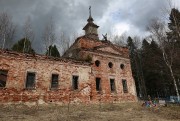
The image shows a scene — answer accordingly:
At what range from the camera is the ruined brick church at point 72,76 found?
14.1 m

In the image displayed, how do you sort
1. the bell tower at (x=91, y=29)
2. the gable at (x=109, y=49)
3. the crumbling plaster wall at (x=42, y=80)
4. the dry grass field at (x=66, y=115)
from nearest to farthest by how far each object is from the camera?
the dry grass field at (x=66, y=115) → the crumbling plaster wall at (x=42, y=80) → the gable at (x=109, y=49) → the bell tower at (x=91, y=29)

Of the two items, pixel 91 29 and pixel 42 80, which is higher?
pixel 91 29

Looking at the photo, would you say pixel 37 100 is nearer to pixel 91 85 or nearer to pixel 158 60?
pixel 91 85

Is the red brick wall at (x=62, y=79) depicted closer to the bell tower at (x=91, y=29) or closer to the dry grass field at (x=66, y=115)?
the dry grass field at (x=66, y=115)

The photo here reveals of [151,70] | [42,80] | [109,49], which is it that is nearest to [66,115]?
[42,80]

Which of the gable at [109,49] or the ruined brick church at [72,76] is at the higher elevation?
the gable at [109,49]

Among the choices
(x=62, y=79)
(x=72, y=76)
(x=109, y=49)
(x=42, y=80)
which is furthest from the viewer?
(x=109, y=49)

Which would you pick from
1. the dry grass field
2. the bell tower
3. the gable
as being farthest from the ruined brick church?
the bell tower

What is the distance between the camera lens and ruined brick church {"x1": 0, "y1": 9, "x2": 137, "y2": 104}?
46.2ft

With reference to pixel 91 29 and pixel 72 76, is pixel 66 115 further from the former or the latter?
pixel 91 29

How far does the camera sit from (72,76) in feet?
56.0

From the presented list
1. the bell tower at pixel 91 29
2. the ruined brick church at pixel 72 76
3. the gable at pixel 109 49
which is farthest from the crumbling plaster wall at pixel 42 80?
the bell tower at pixel 91 29

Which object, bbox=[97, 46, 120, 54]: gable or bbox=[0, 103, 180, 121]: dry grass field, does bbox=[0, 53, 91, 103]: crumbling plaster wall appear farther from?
bbox=[97, 46, 120, 54]: gable

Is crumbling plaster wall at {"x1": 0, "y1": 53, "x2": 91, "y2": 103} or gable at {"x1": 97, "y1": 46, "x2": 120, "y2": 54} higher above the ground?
gable at {"x1": 97, "y1": 46, "x2": 120, "y2": 54}
